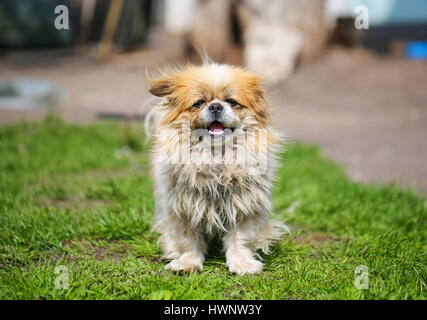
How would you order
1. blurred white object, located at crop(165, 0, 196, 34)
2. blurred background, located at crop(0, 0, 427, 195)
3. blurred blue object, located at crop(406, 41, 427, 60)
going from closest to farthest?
blurred background, located at crop(0, 0, 427, 195) → blurred blue object, located at crop(406, 41, 427, 60) → blurred white object, located at crop(165, 0, 196, 34)

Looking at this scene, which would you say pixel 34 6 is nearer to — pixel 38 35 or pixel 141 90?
pixel 38 35

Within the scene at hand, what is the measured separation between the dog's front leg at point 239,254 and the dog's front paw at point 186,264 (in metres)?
0.17

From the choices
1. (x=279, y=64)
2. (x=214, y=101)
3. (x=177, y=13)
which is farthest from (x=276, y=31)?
(x=177, y=13)

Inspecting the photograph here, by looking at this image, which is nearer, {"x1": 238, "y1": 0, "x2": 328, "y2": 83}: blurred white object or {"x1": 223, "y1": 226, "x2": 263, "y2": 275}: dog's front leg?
{"x1": 223, "y1": 226, "x2": 263, "y2": 275}: dog's front leg

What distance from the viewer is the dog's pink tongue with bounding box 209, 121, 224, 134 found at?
234 cm

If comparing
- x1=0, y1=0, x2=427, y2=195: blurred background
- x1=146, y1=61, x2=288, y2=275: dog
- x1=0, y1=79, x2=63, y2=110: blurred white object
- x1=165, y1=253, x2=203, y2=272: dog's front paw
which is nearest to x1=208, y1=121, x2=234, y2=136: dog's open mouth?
x1=146, y1=61, x2=288, y2=275: dog

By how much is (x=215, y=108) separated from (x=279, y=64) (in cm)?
722

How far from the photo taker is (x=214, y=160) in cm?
237

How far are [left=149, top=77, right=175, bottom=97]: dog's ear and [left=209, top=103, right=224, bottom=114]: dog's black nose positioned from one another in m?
0.31

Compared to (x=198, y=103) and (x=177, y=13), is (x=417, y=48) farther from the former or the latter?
(x=198, y=103)

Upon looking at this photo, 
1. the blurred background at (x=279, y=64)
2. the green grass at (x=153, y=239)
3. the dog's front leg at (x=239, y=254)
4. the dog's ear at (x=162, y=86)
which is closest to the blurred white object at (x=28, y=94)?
the blurred background at (x=279, y=64)

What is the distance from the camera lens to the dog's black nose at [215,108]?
229 cm

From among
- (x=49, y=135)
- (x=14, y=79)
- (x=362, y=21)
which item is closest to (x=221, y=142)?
(x=362, y=21)

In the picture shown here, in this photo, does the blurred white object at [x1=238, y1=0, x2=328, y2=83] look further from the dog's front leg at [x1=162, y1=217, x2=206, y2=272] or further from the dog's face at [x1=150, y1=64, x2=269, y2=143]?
the dog's front leg at [x1=162, y1=217, x2=206, y2=272]
